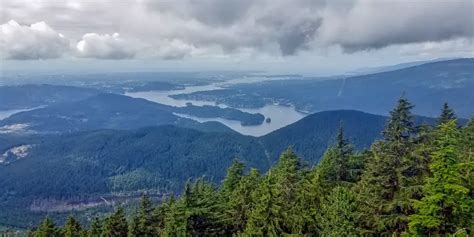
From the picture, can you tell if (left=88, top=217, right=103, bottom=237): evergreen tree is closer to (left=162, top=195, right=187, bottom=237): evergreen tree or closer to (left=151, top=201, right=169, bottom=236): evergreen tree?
(left=151, top=201, right=169, bottom=236): evergreen tree

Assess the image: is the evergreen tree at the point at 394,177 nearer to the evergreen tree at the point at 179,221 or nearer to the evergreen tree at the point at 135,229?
the evergreen tree at the point at 179,221

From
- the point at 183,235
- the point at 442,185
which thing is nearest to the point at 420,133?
the point at 442,185

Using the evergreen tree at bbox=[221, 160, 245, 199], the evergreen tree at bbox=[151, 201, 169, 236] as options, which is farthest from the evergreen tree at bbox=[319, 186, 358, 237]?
the evergreen tree at bbox=[151, 201, 169, 236]

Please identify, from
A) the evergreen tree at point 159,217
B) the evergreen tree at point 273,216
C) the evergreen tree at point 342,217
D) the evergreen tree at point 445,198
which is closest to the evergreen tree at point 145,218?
the evergreen tree at point 159,217

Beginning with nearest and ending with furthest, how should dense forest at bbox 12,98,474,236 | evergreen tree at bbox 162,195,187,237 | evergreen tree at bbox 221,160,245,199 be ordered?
dense forest at bbox 12,98,474,236 → evergreen tree at bbox 162,195,187,237 → evergreen tree at bbox 221,160,245,199

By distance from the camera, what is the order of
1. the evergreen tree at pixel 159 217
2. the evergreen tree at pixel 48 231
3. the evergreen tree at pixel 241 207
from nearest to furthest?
the evergreen tree at pixel 241 207 < the evergreen tree at pixel 159 217 < the evergreen tree at pixel 48 231

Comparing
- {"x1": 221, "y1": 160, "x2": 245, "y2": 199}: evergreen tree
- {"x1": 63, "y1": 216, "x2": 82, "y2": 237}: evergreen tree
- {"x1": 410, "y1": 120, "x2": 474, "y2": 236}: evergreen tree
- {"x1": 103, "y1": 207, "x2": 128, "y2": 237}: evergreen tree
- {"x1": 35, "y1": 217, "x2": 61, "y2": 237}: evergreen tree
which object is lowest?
{"x1": 35, "y1": 217, "x2": 61, "y2": 237}: evergreen tree

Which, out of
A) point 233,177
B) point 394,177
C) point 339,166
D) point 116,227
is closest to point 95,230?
point 116,227
